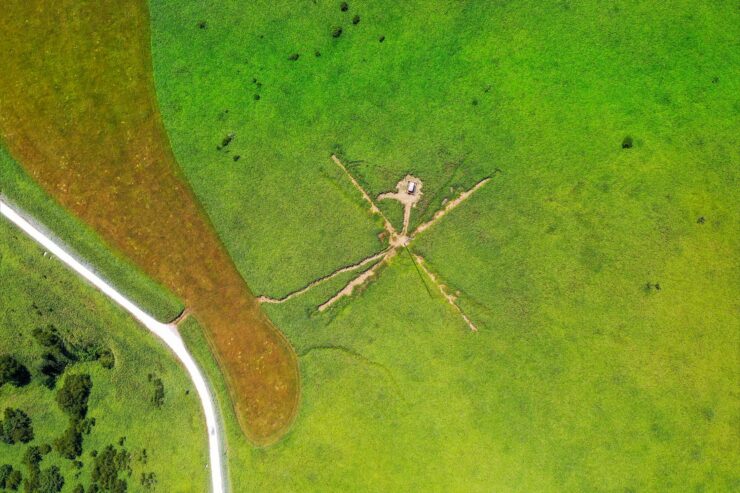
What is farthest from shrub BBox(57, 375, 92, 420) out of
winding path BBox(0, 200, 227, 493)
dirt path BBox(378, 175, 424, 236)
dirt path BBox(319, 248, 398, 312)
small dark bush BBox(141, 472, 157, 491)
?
dirt path BBox(378, 175, 424, 236)

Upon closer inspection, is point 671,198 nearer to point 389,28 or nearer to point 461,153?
point 461,153

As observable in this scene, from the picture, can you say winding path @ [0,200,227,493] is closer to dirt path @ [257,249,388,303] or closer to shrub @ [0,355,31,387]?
dirt path @ [257,249,388,303]

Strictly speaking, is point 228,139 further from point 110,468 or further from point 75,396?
point 110,468

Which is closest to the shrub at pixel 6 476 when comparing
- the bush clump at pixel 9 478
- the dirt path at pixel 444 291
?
the bush clump at pixel 9 478

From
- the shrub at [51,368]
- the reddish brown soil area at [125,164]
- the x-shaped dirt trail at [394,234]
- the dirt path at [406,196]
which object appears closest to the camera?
the x-shaped dirt trail at [394,234]

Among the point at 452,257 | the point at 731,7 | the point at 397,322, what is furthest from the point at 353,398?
the point at 731,7

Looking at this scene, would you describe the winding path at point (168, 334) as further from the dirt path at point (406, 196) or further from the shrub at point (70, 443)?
the dirt path at point (406, 196)
